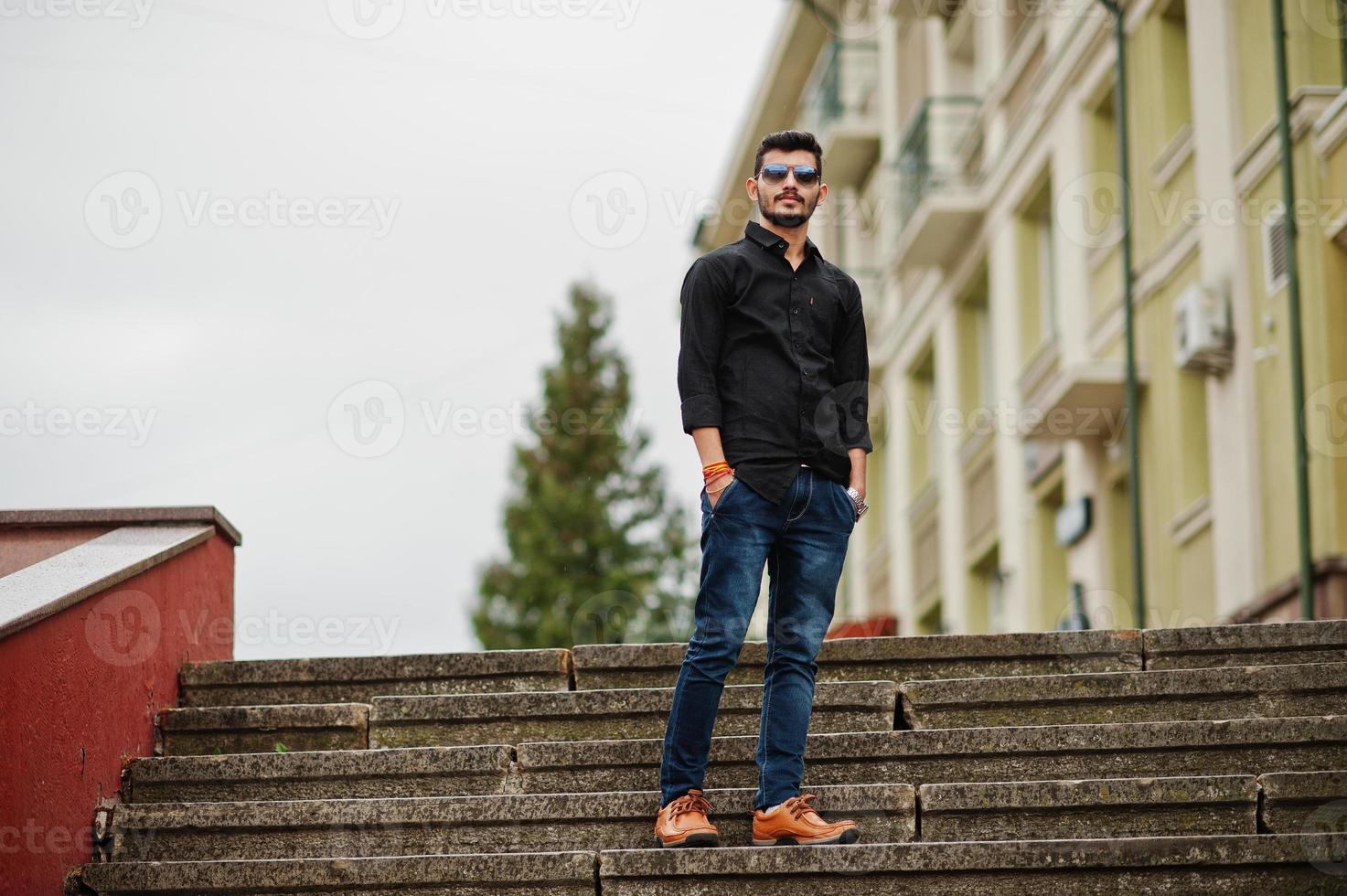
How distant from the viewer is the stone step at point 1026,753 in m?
6.94

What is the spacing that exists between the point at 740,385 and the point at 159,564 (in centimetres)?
292

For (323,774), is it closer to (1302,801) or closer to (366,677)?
(366,677)

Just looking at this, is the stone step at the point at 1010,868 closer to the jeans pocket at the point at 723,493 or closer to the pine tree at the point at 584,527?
the jeans pocket at the point at 723,493

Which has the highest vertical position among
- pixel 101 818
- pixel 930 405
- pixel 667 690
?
pixel 930 405

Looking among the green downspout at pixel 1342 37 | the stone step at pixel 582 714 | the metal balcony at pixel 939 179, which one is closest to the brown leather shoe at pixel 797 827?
the stone step at pixel 582 714

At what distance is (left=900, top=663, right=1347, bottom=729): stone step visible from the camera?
7.40 meters

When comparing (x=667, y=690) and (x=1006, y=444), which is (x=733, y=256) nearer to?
(x=667, y=690)

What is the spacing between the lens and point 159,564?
8.20 metres

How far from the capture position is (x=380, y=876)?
6414 mm

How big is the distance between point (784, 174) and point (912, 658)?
234cm

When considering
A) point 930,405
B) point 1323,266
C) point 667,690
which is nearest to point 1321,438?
point 1323,266

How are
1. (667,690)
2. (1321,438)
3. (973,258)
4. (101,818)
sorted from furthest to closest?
1. (973,258)
2. (1321,438)
3. (667,690)
4. (101,818)
